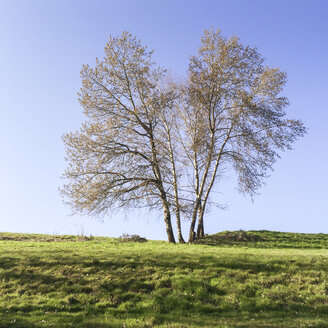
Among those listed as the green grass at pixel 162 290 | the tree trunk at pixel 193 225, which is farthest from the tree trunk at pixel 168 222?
the green grass at pixel 162 290

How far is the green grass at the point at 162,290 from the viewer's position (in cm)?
1103

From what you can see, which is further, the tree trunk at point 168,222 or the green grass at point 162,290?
the tree trunk at point 168,222

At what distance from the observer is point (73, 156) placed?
25609 mm

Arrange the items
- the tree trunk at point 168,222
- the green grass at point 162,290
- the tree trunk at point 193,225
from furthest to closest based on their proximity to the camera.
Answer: the tree trunk at point 168,222 < the tree trunk at point 193,225 < the green grass at point 162,290

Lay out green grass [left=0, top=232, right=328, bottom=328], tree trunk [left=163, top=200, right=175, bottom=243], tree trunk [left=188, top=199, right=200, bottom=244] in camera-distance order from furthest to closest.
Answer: tree trunk [left=163, top=200, right=175, bottom=243], tree trunk [left=188, top=199, right=200, bottom=244], green grass [left=0, top=232, right=328, bottom=328]

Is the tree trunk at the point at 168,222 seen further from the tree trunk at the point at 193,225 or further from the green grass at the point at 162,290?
the green grass at the point at 162,290

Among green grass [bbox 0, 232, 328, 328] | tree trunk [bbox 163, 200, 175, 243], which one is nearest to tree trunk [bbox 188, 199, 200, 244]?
tree trunk [bbox 163, 200, 175, 243]

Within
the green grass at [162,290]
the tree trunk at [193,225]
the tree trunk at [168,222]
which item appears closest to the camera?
the green grass at [162,290]

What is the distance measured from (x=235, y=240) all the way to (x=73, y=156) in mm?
14841

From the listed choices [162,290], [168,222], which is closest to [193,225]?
[168,222]

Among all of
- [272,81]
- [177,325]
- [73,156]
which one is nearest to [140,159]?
[73,156]

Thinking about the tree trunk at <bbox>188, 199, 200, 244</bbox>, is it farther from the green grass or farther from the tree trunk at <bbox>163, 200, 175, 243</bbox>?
the green grass

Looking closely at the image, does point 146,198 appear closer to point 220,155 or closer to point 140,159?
point 140,159

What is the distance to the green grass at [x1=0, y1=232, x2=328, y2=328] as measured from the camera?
11.0 metres
